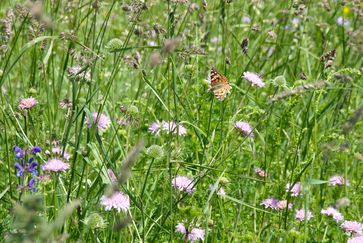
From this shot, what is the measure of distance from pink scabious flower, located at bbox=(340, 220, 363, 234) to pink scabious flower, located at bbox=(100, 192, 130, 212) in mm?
→ 632

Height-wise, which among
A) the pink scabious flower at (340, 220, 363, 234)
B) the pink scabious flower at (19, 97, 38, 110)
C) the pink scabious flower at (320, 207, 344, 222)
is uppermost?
the pink scabious flower at (19, 97, 38, 110)

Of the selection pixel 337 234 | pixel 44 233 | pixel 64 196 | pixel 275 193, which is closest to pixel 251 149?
pixel 275 193

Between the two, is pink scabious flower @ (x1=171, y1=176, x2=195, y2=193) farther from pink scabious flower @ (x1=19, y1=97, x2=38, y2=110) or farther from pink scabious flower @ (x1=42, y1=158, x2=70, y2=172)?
pink scabious flower @ (x1=19, y1=97, x2=38, y2=110)

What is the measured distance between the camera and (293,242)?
74.2 inches

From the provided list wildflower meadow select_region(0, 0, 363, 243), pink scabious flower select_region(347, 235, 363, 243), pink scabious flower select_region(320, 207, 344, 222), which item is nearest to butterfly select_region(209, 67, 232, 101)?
wildflower meadow select_region(0, 0, 363, 243)

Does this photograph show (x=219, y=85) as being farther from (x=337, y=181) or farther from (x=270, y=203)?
(x=337, y=181)

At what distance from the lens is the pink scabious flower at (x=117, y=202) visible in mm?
1690

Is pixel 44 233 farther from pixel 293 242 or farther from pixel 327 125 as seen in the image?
pixel 327 125

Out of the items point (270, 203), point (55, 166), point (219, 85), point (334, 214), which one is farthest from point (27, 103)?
point (334, 214)

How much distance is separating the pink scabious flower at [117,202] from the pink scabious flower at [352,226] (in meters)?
0.63

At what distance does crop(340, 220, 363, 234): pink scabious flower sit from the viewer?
77.9 inches

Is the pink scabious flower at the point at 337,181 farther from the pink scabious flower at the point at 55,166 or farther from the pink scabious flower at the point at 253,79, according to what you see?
the pink scabious flower at the point at 55,166

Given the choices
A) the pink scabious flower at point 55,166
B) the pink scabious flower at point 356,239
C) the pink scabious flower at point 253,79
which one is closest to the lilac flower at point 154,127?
the pink scabious flower at point 253,79

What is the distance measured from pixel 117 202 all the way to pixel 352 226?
676mm
